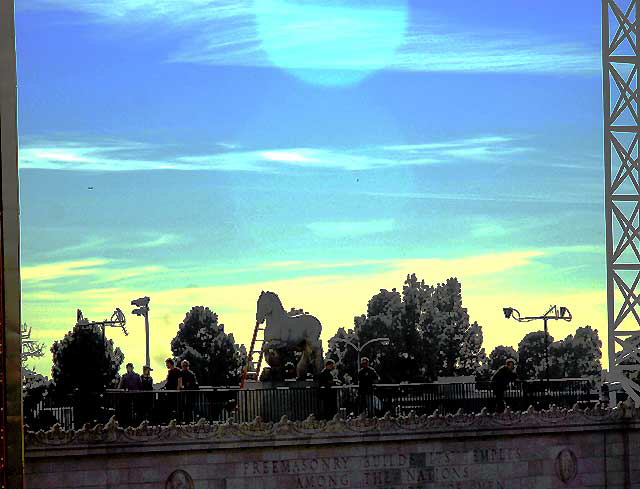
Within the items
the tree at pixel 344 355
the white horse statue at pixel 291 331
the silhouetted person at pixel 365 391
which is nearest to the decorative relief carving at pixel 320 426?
the silhouetted person at pixel 365 391

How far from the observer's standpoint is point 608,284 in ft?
167

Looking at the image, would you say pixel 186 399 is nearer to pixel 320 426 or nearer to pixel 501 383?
pixel 320 426

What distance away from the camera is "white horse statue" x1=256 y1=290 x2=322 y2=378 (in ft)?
140

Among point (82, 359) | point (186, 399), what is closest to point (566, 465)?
point (186, 399)

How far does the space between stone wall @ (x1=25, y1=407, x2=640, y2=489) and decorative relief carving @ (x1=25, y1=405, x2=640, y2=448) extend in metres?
0.02

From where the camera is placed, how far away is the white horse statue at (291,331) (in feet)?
140

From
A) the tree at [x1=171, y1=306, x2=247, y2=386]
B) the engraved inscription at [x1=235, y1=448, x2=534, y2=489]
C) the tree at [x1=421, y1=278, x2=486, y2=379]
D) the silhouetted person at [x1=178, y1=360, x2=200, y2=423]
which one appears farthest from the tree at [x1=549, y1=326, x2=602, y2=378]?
the silhouetted person at [x1=178, y1=360, x2=200, y2=423]

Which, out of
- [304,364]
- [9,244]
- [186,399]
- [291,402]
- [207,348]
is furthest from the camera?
[207,348]

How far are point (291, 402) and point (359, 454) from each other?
2.15 meters

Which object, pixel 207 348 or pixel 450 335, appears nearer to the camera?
pixel 207 348

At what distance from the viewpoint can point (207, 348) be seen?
101 metres

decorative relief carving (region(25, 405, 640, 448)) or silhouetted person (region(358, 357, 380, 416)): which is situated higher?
silhouetted person (region(358, 357, 380, 416))

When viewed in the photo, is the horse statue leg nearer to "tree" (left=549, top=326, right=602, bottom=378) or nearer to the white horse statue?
the white horse statue

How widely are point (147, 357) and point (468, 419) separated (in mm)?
30046
